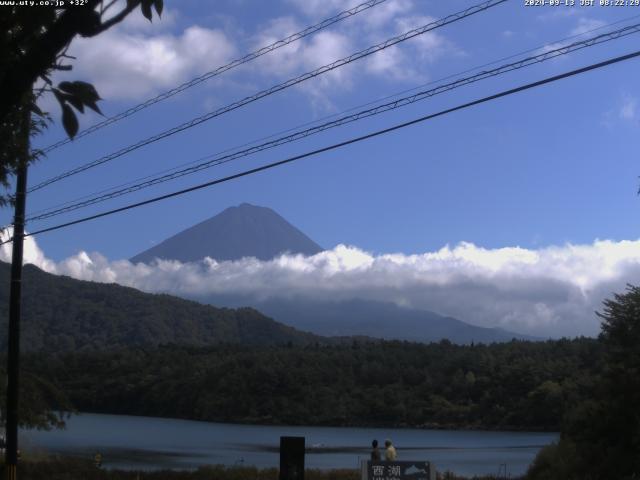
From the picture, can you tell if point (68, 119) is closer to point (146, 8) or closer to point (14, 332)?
point (146, 8)

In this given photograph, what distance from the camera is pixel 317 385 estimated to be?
4026 inches

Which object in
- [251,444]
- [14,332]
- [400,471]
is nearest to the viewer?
[400,471]

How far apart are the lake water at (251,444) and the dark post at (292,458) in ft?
70.9

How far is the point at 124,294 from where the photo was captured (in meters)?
199

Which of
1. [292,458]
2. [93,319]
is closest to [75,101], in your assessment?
[292,458]

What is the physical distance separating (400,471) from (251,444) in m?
56.8

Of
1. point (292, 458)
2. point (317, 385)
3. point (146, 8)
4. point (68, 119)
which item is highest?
point (146, 8)

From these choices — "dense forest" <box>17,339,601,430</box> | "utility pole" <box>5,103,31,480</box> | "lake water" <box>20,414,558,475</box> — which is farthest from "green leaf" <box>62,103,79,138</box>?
"dense forest" <box>17,339,601,430</box>

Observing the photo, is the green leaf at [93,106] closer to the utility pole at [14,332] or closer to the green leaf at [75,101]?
the green leaf at [75,101]

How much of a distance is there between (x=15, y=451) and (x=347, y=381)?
87233 mm

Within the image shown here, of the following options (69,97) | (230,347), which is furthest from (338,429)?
(69,97)

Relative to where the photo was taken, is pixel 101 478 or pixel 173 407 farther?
pixel 173 407

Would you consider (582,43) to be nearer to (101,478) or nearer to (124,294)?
(101,478)

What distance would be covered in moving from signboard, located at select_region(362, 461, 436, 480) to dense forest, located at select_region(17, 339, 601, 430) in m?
73.8
